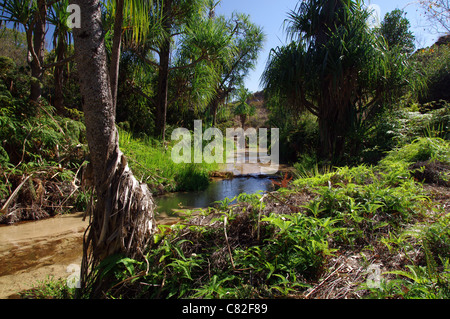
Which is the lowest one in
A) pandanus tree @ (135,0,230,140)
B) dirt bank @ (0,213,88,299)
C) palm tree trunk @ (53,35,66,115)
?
dirt bank @ (0,213,88,299)

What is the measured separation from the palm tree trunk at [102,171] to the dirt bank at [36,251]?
1.93 ft

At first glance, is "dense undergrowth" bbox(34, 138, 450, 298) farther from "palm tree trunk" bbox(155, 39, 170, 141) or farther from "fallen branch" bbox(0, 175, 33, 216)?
"palm tree trunk" bbox(155, 39, 170, 141)

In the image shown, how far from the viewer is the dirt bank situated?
7.16 ft

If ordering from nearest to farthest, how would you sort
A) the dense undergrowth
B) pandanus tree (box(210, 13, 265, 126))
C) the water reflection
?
the dense undergrowth < the water reflection < pandanus tree (box(210, 13, 265, 126))

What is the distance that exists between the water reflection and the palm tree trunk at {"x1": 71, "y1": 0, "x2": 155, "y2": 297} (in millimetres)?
2428

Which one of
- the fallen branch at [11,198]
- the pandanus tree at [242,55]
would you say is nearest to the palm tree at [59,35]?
the fallen branch at [11,198]

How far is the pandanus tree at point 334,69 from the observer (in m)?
6.10

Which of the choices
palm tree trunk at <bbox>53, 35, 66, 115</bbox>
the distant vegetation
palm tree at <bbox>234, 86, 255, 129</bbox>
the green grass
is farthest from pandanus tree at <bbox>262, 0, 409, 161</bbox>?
palm tree at <bbox>234, 86, 255, 129</bbox>

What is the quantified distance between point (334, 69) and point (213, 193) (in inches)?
155

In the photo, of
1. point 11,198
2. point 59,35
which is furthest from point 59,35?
point 11,198

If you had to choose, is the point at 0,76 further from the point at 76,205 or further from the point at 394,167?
the point at 394,167

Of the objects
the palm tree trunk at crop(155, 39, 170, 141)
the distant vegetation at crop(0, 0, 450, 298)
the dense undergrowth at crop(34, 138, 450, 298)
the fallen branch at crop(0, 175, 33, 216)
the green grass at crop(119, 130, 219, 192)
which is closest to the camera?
the dense undergrowth at crop(34, 138, 450, 298)

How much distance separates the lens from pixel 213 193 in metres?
5.86
